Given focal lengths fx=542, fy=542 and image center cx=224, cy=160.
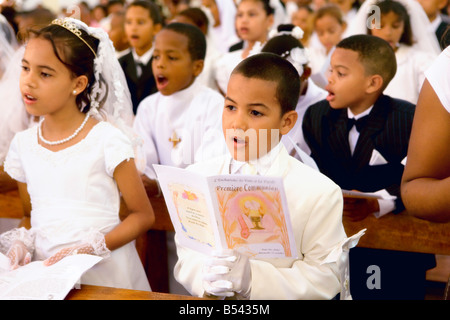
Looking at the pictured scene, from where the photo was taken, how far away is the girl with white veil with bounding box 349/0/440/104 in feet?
12.3

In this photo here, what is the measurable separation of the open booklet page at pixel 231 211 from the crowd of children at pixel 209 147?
64 mm

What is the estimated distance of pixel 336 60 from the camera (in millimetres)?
2695

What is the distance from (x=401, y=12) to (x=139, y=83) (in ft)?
6.94

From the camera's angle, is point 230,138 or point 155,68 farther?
point 155,68

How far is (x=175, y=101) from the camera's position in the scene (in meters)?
3.30

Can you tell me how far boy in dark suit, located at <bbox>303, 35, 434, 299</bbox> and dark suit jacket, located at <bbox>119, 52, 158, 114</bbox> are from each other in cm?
197

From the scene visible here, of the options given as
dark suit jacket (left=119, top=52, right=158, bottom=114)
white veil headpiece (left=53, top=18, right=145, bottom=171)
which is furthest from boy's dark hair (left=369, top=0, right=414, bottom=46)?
white veil headpiece (left=53, top=18, right=145, bottom=171)

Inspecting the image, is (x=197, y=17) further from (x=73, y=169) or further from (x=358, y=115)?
(x=73, y=169)

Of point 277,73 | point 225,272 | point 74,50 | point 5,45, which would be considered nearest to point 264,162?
point 277,73

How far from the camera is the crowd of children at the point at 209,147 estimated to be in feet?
4.96
